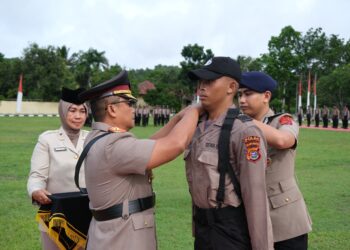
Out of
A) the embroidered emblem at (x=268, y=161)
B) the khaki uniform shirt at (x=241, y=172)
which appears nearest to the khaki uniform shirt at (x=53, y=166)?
the khaki uniform shirt at (x=241, y=172)

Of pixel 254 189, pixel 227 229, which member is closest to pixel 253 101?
pixel 254 189

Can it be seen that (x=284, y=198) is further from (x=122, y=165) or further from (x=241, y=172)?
(x=122, y=165)

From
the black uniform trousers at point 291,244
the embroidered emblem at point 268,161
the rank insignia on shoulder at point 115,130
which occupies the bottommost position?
the black uniform trousers at point 291,244

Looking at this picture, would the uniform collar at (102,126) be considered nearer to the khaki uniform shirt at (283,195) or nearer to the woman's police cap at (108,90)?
the woman's police cap at (108,90)

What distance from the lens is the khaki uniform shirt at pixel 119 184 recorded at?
8.19 feet

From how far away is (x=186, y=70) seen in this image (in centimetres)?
5403

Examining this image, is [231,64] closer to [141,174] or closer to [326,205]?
[141,174]

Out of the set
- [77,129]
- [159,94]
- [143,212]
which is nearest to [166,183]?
[77,129]

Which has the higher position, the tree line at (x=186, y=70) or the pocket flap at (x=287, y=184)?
the tree line at (x=186, y=70)

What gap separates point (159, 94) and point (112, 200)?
178ft

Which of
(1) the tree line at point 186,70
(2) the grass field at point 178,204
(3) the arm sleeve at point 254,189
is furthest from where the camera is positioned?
(1) the tree line at point 186,70

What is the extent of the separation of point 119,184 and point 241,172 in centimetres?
67

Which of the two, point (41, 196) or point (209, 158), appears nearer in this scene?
point (209, 158)

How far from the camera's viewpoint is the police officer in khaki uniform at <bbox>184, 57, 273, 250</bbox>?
2.45 metres
